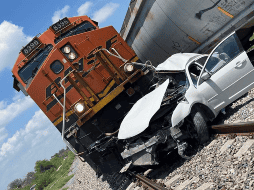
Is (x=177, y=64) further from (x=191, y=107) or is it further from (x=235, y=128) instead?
(x=235, y=128)

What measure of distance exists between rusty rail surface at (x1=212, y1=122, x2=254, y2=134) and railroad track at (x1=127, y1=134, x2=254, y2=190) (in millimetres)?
110

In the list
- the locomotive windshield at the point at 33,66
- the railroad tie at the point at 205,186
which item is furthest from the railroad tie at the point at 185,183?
the locomotive windshield at the point at 33,66

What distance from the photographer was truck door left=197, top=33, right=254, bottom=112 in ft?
17.1

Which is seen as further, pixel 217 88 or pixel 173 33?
pixel 173 33

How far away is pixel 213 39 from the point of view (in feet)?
32.3

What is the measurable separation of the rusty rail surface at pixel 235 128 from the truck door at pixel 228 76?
645mm

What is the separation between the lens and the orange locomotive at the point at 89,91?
678 cm

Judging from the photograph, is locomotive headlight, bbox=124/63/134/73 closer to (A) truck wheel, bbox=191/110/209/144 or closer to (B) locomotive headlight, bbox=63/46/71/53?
(B) locomotive headlight, bbox=63/46/71/53

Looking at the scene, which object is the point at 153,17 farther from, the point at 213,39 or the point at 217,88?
the point at 217,88

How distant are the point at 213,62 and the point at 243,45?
0.79 meters

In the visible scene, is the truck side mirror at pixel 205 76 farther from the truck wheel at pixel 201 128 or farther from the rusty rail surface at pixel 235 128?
the rusty rail surface at pixel 235 128

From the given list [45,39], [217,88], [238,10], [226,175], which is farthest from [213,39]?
[226,175]

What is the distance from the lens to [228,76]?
17.5 ft

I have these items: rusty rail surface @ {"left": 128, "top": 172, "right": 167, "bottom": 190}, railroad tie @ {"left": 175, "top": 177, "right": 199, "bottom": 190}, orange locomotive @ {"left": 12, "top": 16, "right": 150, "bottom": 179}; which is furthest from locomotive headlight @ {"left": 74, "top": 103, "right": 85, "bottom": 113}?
railroad tie @ {"left": 175, "top": 177, "right": 199, "bottom": 190}
